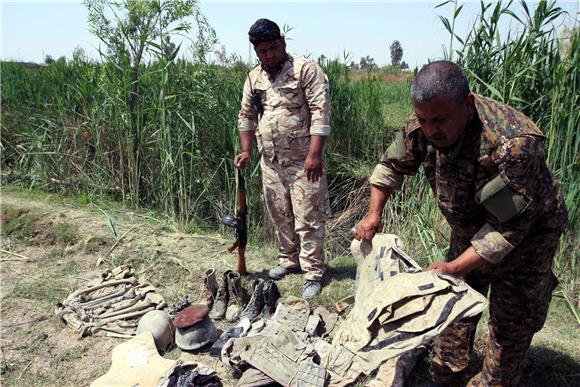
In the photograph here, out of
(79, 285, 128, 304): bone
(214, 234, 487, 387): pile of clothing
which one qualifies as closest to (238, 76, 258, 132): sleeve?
(214, 234, 487, 387): pile of clothing

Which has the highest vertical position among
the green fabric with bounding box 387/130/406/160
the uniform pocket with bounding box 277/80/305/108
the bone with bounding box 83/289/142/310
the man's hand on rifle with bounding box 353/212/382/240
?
the uniform pocket with bounding box 277/80/305/108

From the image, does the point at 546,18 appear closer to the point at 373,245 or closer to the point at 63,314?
the point at 373,245

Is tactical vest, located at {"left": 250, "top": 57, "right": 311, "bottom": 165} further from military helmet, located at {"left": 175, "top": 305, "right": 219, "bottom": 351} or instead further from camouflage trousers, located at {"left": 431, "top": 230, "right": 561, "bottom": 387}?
camouflage trousers, located at {"left": 431, "top": 230, "right": 561, "bottom": 387}

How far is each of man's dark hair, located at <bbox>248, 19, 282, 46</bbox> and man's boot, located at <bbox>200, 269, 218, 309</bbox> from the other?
1.90 metres

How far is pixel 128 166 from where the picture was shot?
5.55 m

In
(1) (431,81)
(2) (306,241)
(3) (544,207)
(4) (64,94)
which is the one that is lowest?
(2) (306,241)

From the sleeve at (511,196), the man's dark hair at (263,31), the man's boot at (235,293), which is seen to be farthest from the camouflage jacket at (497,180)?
the man's boot at (235,293)

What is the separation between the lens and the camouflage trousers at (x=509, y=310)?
2057 mm

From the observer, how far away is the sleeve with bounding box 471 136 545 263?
1.72 m

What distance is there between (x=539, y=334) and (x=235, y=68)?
170 inches

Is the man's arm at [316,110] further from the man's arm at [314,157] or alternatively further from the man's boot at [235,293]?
the man's boot at [235,293]

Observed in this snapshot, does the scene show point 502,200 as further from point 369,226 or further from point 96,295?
point 96,295

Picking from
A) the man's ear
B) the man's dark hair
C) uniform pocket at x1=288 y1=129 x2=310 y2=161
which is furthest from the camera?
uniform pocket at x1=288 y1=129 x2=310 y2=161

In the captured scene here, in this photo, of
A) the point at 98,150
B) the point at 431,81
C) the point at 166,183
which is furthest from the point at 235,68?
the point at 431,81
